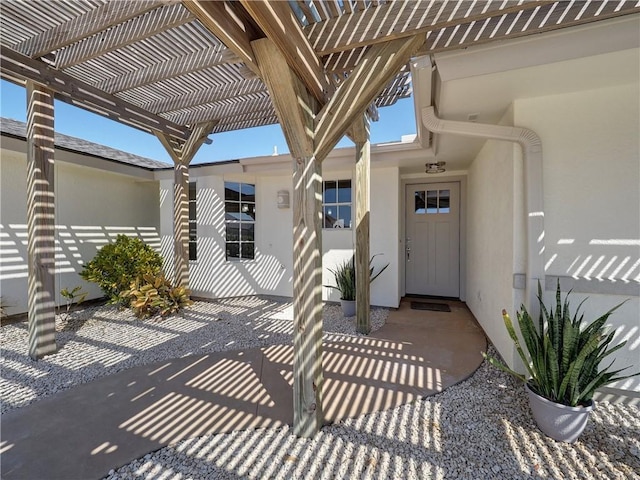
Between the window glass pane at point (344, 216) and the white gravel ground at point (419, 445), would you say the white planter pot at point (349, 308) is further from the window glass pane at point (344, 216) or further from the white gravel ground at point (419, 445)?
the white gravel ground at point (419, 445)

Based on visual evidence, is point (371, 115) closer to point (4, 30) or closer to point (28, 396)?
point (4, 30)

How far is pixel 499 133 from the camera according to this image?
2.58 metres

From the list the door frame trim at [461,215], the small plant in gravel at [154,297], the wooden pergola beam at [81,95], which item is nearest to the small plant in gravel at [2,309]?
the small plant in gravel at [154,297]

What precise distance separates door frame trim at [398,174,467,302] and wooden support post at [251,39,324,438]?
3521 millimetres

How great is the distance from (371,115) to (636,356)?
12.0 ft

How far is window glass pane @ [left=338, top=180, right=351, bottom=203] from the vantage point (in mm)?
5398

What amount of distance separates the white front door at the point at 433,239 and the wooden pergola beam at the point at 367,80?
4.05m

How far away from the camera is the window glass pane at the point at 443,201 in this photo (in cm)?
552

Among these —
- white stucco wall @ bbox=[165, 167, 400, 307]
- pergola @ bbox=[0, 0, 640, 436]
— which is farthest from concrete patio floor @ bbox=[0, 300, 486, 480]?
white stucco wall @ bbox=[165, 167, 400, 307]

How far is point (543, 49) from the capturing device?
77.2 inches

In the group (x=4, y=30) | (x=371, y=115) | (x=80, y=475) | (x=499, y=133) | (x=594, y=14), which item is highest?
(x=4, y=30)

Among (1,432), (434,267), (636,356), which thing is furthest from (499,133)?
(1,432)

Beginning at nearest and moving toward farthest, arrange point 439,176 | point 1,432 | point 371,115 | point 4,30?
point 1,432 < point 4,30 < point 371,115 < point 439,176

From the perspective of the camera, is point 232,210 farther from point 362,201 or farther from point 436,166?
point 436,166
